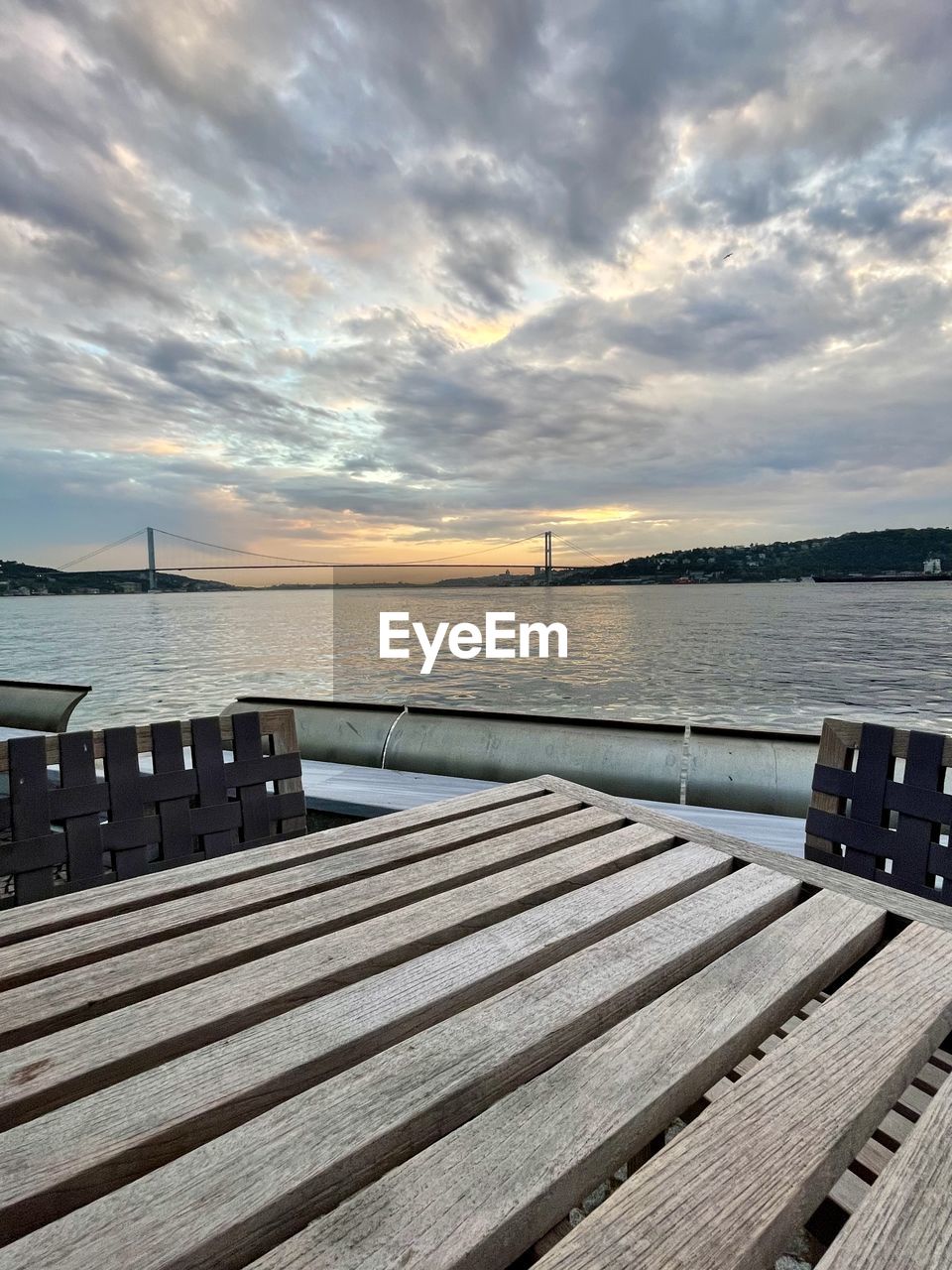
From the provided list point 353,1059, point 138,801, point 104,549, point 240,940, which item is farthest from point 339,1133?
point 104,549

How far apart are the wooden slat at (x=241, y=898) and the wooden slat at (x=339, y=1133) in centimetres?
37

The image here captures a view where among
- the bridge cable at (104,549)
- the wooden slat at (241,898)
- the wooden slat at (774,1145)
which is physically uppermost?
the bridge cable at (104,549)

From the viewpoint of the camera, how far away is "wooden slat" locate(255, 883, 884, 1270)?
1.38ft

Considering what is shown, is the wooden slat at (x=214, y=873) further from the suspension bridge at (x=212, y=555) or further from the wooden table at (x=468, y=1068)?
the suspension bridge at (x=212, y=555)

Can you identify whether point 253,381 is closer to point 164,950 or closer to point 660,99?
point 660,99

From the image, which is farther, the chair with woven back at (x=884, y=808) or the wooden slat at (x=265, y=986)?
the chair with woven back at (x=884, y=808)

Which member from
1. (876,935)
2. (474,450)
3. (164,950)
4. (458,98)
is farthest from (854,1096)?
(474,450)

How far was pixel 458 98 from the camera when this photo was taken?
9062mm

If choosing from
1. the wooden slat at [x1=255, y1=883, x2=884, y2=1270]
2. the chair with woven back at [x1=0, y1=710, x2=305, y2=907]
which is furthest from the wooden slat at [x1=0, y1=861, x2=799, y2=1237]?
the chair with woven back at [x1=0, y1=710, x2=305, y2=907]

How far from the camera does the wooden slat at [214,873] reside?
2.88 feet

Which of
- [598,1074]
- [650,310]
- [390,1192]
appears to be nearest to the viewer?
[390,1192]

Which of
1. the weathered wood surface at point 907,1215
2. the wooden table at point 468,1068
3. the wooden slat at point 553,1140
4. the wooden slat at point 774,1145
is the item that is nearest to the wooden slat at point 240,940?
the wooden table at point 468,1068

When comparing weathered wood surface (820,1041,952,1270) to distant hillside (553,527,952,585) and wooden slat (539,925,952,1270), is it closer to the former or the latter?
wooden slat (539,925,952,1270)

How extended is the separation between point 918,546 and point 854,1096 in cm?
4482
